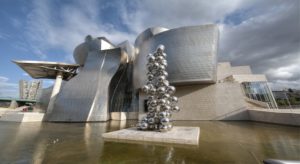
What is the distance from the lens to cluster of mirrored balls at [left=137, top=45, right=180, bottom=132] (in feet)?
27.3

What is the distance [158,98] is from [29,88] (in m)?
86.5

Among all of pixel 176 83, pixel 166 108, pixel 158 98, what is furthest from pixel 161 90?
pixel 176 83

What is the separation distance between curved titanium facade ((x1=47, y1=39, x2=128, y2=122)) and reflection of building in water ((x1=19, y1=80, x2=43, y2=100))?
61.6m

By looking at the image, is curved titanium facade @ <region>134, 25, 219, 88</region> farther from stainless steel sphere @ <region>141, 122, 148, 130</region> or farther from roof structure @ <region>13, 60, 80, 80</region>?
roof structure @ <region>13, 60, 80, 80</region>

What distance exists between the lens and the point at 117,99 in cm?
2550

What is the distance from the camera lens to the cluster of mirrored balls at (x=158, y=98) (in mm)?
8312

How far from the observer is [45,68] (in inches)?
961

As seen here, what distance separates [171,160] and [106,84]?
54.6 ft

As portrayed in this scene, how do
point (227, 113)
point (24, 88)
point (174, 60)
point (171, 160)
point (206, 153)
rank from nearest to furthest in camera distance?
point (171, 160)
point (206, 153)
point (227, 113)
point (174, 60)
point (24, 88)

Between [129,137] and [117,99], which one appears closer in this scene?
[129,137]

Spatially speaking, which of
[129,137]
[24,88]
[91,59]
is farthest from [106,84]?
[24,88]

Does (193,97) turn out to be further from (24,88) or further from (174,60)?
(24,88)

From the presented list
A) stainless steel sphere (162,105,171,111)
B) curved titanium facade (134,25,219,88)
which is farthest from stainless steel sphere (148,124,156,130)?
curved titanium facade (134,25,219,88)

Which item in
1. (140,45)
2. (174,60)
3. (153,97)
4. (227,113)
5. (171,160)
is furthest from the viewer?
(140,45)
